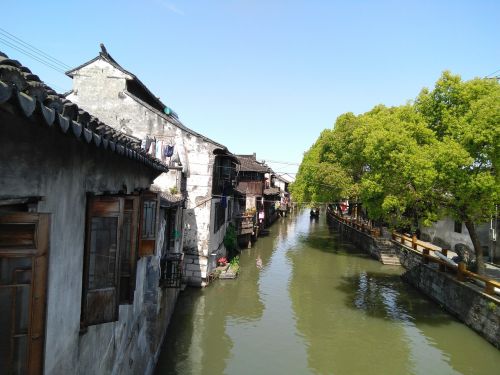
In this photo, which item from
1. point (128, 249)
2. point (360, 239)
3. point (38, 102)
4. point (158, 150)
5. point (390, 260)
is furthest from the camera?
point (360, 239)

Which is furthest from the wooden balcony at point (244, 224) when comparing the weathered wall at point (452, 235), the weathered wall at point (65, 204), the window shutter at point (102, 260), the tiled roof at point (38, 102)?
the tiled roof at point (38, 102)

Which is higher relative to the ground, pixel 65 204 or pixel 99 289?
pixel 65 204

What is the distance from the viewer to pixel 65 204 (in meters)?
4.71

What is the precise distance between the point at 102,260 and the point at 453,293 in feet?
58.1

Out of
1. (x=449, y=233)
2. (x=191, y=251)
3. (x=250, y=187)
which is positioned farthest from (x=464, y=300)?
(x=250, y=187)

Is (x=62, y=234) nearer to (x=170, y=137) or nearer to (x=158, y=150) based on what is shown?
(x=158, y=150)

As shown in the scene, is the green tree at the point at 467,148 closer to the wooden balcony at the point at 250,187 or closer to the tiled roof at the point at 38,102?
the tiled roof at the point at 38,102

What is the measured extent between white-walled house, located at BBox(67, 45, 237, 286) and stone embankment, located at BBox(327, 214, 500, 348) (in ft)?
39.7

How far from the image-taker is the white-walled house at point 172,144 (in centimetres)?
1791

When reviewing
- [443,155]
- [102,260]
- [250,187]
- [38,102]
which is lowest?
[102,260]

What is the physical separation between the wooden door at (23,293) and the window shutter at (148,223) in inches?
171

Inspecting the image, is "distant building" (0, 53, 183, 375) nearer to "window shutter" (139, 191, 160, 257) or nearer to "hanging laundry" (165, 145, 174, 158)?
"window shutter" (139, 191, 160, 257)

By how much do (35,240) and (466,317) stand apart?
18.5 meters

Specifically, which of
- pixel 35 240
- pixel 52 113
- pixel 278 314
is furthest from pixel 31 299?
pixel 278 314
